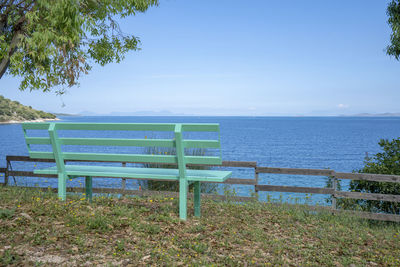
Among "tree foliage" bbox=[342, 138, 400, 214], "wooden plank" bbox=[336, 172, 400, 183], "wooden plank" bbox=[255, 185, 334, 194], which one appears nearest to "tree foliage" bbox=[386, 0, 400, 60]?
"tree foliage" bbox=[342, 138, 400, 214]

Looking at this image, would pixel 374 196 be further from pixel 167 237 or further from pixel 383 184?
pixel 167 237

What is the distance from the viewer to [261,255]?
4133 mm

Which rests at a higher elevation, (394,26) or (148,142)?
(394,26)

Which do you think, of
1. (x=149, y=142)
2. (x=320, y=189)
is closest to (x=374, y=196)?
(x=320, y=189)

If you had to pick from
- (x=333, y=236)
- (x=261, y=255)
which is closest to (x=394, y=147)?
(x=333, y=236)

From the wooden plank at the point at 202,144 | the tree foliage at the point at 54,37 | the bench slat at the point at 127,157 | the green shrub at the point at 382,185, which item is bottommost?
the green shrub at the point at 382,185

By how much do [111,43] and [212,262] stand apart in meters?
7.82

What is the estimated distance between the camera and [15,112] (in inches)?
3656

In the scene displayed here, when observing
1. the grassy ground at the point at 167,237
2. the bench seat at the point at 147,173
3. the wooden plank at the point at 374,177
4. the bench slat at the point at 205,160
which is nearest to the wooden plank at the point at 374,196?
the wooden plank at the point at 374,177

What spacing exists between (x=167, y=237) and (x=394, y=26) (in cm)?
837

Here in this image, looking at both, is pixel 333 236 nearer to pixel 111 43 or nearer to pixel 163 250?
pixel 163 250

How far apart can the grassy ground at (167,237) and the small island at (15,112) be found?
295ft

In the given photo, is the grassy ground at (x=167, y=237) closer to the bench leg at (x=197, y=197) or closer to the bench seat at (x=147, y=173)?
the bench leg at (x=197, y=197)

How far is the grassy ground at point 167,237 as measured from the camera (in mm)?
3774
